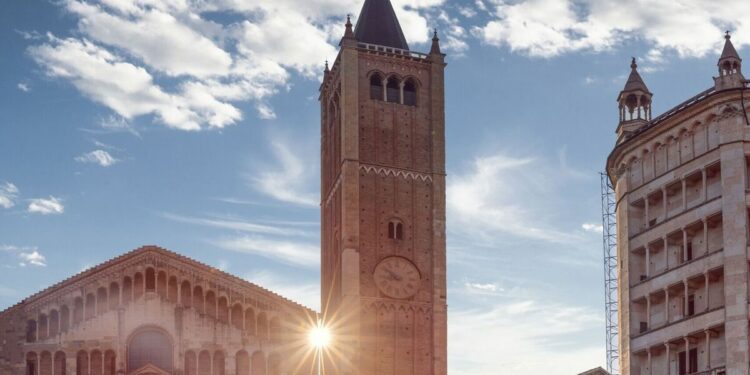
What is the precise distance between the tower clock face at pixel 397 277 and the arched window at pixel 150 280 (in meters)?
13.6

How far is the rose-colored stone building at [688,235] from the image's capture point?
151ft

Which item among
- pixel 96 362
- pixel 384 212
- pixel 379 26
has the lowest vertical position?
pixel 96 362

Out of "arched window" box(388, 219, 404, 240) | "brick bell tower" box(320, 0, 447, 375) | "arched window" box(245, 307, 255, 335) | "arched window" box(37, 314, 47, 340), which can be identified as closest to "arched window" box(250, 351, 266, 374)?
"arched window" box(245, 307, 255, 335)

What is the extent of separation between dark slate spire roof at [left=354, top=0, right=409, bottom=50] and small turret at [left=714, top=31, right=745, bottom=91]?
34899 mm

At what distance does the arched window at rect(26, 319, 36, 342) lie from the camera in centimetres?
6606

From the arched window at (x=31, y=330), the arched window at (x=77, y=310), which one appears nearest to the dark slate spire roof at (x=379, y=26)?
the arched window at (x=77, y=310)

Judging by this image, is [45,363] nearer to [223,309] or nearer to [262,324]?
[223,309]

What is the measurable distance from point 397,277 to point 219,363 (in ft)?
41.7

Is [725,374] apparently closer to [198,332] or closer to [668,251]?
[668,251]

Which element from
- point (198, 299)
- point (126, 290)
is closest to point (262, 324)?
point (198, 299)

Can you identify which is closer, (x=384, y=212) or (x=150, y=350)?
(x=150, y=350)

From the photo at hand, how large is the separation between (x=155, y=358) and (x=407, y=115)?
2264 centimetres

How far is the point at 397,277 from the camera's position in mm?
75312

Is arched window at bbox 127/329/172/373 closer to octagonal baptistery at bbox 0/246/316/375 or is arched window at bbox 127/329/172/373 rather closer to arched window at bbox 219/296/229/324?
octagonal baptistery at bbox 0/246/316/375
